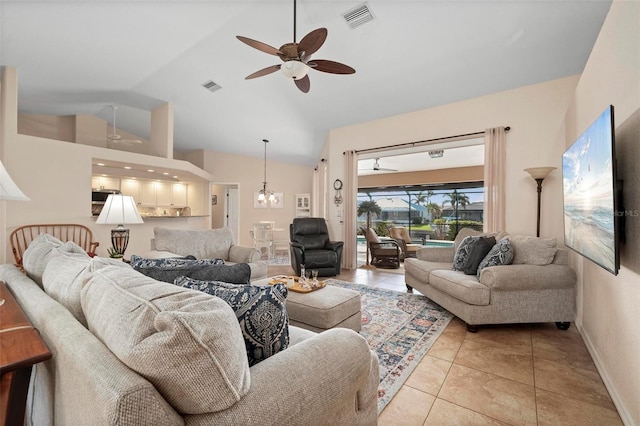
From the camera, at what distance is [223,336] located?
0.69 m

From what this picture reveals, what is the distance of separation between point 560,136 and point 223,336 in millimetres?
4605

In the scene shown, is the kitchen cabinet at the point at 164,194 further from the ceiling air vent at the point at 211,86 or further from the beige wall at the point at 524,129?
the beige wall at the point at 524,129

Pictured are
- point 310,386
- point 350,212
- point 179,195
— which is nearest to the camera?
point 310,386

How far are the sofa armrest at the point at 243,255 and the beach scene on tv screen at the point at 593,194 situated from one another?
318cm

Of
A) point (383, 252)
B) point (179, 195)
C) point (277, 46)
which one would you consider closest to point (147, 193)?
point (179, 195)

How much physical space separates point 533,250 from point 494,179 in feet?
5.10

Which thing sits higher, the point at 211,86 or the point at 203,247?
the point at 211,86

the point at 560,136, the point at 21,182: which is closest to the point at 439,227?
the point at 560,136

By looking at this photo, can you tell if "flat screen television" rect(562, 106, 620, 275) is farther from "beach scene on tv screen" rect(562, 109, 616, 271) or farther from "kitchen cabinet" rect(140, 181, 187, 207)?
"kitchen cabinet" rect(140, 181, 187, 207)

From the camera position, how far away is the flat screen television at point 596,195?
146 centimetres

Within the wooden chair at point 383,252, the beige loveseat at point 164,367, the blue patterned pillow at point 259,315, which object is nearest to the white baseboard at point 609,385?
the beige loveseat at point 164,367

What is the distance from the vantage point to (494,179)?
4066mm

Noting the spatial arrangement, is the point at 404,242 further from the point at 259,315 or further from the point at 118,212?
the point at 259,315

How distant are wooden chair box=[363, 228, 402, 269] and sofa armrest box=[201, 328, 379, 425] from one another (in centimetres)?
475
